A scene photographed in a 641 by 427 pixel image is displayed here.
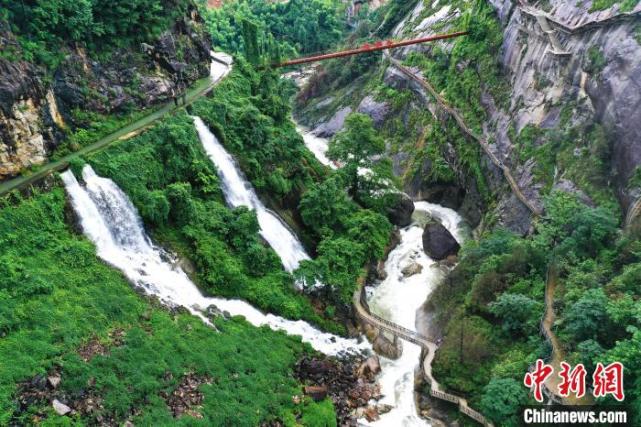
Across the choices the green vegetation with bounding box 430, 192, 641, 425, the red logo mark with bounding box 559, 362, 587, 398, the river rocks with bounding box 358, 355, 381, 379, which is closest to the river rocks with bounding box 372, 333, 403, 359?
the river rocks with bounding box 358, 355, 381, 379

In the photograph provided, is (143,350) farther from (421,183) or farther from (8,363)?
(421,183)

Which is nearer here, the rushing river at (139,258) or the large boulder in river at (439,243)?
the rushing river at (139,258)

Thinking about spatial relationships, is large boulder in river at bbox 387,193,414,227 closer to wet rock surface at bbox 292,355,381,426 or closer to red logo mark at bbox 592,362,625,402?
wet rock surface at bbox 292,355,381,426

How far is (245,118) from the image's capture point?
123 ft

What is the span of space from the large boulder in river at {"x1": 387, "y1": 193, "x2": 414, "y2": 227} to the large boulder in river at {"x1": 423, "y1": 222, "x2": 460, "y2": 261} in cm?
427

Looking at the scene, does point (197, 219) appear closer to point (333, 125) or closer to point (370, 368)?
point (370, 368)

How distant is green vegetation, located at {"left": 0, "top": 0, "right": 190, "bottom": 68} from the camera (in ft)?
95.9

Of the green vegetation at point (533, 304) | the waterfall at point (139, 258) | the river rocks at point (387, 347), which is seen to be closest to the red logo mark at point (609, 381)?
the green vegetation at point (533, 304)

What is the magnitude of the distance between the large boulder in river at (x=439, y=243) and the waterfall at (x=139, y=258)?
39.2 feet

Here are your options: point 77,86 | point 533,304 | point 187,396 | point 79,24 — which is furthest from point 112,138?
point 533,304

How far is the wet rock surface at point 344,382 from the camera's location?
2422 cm

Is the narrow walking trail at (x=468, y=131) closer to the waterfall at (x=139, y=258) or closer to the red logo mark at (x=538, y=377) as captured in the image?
the red logo mark at (x=538, y=377)

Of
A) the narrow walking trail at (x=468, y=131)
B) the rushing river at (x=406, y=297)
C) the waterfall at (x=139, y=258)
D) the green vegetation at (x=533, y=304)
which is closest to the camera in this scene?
the green vegetation at (x=533, y=304)

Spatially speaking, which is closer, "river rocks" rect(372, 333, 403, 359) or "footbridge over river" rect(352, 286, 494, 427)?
"footbridge over river" rect(352, 286, 494, 427)
